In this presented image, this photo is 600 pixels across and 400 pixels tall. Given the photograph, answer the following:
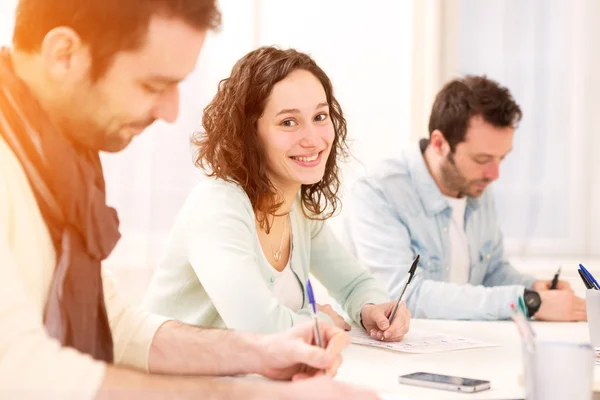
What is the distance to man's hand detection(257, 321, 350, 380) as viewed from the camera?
1.01 meters

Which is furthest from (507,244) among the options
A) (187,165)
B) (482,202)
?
(187,165)

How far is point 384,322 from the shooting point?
4.88 feet

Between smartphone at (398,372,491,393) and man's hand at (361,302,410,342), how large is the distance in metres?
0.34

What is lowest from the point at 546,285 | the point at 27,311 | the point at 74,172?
the point at 546,285

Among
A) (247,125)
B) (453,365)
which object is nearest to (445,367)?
(453,365)

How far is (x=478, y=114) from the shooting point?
94.7 inches

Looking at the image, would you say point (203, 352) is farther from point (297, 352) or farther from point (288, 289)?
point (288, 289)

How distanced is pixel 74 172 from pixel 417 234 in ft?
5.32

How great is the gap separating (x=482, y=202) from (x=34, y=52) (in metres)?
1.95

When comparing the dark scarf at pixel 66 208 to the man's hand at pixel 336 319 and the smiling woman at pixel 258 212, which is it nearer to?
the smiling woman at pixel 258 212

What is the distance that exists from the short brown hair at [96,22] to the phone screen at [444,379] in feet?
1.97

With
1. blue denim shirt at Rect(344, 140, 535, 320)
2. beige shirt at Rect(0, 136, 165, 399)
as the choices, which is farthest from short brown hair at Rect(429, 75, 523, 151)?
beige shirt at Rect(0, 136, 165, 399)

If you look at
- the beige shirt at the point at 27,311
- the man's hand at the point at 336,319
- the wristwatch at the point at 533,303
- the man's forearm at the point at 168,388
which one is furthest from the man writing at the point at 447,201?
the beige shirt at the point at 27,311

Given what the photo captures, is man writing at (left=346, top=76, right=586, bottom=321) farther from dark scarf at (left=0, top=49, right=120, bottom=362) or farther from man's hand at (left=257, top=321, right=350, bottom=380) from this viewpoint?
dark scarf at (left=0, top=49, right=120, bottom=362)
